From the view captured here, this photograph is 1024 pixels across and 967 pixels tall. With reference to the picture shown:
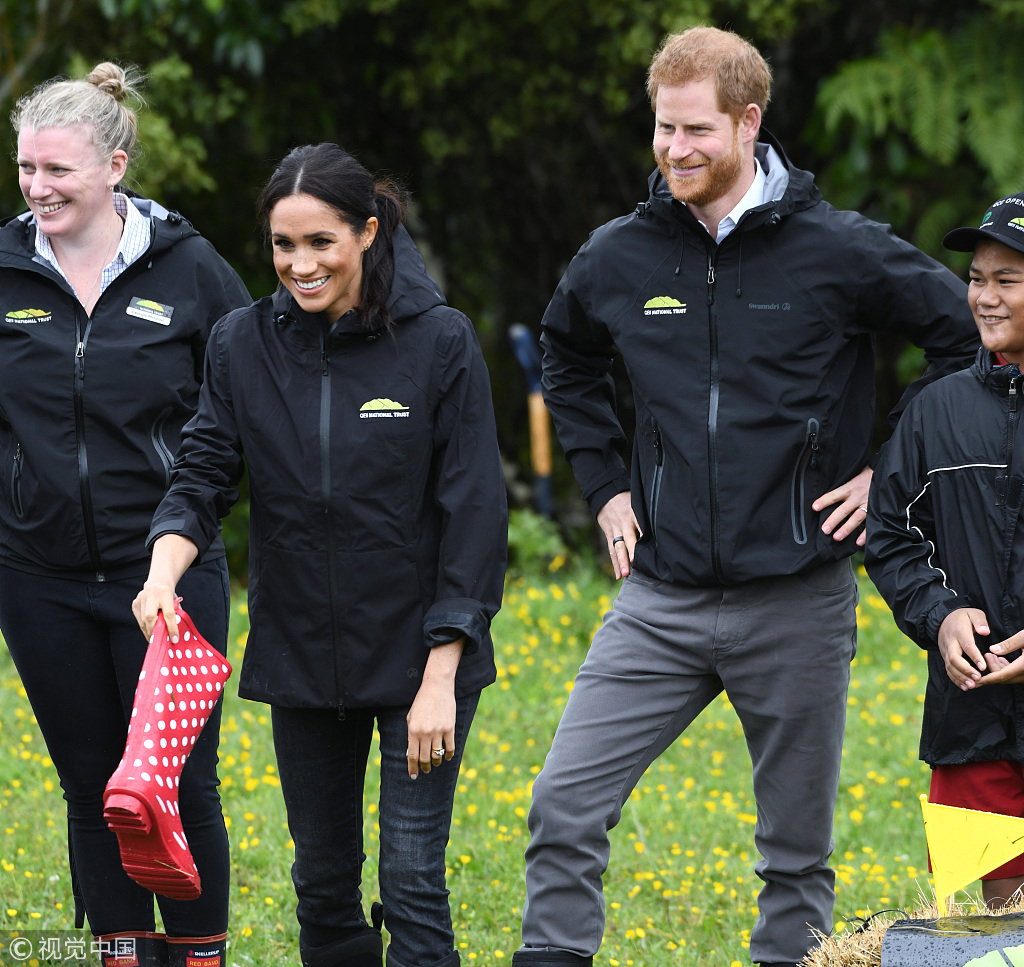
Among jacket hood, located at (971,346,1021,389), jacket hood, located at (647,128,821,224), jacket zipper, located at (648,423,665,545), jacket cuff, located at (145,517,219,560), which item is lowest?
jacket cuff, located at (145,517,219,560)

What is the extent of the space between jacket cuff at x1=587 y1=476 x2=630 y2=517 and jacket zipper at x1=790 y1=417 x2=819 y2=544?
56 cm

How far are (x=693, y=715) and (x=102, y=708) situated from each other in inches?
59.9

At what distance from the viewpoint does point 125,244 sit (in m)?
3.71

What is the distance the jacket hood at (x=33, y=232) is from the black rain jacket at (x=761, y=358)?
122cm

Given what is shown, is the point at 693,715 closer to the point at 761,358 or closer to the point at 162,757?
the point at 761,358

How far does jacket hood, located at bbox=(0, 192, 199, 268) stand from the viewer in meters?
3.66

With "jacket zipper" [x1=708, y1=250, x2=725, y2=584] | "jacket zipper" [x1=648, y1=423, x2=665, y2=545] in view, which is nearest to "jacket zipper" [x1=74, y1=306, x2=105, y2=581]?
"jacket zipper" [x1=648, y1=423, x2=665, y2=545]

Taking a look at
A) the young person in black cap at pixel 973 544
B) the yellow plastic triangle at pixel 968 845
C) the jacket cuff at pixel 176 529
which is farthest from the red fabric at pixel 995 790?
the jacket cuff at pixel 176 529

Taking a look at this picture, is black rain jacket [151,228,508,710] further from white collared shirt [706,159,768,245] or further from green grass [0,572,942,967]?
green grass [0,572,942,967]

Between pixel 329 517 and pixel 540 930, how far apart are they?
1.08 metres

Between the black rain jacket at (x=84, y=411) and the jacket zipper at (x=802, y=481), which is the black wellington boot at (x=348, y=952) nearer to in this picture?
the black rain jacket at (x=84, y=411)

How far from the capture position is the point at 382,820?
3.27m

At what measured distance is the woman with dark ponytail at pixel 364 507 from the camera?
3.19 metres

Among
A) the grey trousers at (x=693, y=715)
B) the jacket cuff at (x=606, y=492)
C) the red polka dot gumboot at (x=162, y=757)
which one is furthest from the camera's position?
the jacket cuff at (x=606, y=492)
